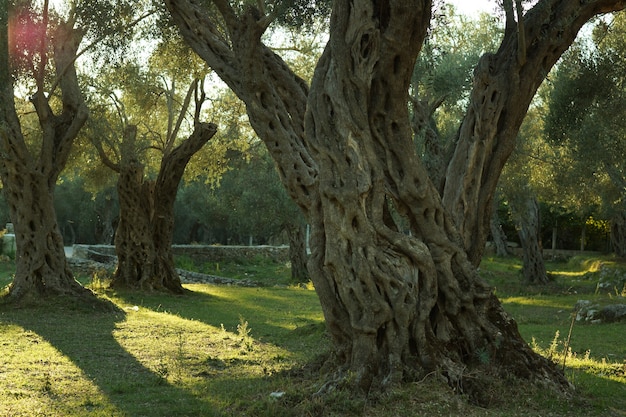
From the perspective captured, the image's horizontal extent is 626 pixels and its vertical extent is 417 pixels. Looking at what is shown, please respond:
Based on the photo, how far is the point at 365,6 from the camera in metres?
7.15

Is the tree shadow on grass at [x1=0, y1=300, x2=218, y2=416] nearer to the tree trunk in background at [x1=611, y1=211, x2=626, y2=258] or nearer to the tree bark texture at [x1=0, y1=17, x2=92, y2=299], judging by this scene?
the tree bark texture at [x1=0, y1=17, x2=92, y2=299]

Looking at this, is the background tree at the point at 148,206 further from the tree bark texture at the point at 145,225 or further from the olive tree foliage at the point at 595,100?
the olive tree foliage at the point at 595,100

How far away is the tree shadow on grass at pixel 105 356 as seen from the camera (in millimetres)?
7074

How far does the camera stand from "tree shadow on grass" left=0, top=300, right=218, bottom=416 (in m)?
7.07

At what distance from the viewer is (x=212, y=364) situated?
9.64 m

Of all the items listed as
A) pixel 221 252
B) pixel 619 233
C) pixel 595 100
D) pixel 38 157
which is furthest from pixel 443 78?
pixel 619 233

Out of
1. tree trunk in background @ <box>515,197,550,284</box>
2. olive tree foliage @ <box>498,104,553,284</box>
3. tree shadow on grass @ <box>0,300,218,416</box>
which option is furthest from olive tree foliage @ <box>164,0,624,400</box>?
tree trunk in background @ <box>515,197,550,284</box>

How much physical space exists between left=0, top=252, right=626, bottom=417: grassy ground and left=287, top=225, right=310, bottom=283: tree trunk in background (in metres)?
9.81

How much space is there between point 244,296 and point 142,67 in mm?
8130

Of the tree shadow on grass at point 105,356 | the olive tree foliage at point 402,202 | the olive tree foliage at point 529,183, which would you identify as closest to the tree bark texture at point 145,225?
the tree shadow on grass at point 105,356

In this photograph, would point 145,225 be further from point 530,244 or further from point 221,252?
point 221,252

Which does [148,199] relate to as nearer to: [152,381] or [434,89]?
[434,89]

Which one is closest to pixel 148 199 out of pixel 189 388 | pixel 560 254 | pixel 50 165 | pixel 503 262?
pixel 50 165

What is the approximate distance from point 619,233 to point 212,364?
33.2m
